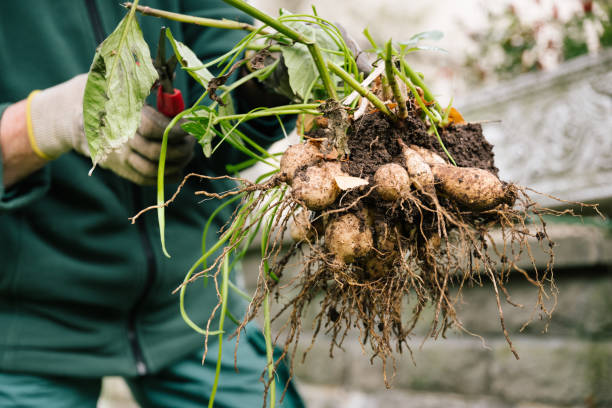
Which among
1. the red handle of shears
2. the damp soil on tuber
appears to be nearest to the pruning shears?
the red handle of shears

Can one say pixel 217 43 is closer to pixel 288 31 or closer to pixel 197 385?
pixel 288 31

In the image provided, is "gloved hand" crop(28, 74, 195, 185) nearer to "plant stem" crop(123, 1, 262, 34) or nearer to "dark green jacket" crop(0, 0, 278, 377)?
"dark green jacket" crop(0, 0, 278, 377)

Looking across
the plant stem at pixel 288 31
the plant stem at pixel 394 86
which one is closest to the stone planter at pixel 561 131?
the plant stem at pixel 394 86

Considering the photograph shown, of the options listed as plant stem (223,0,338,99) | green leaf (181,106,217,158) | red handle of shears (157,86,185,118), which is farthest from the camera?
red handle of shears (157,86,185,118)

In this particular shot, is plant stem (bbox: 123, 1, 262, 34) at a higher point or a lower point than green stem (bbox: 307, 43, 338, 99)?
higher

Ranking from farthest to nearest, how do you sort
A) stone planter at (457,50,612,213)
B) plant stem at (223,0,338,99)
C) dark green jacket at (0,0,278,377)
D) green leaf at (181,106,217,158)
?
stone planter at (457,50,612,213) < dark green jacket at (0,0,278,377) < green leaf at (181,106,217,158) < plant stem at (223,0,338,99)

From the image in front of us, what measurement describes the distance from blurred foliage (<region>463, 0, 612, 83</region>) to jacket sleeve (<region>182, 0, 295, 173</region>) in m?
2.02

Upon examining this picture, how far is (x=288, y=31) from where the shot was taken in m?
0.54

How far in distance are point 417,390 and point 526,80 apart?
1490 millimetres

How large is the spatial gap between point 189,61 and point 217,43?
38cm

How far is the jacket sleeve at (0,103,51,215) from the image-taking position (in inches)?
29.6

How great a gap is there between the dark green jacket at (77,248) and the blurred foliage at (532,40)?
2188mm

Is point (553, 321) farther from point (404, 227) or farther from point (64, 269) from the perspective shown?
point (64, 269)

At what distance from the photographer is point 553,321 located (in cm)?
145
